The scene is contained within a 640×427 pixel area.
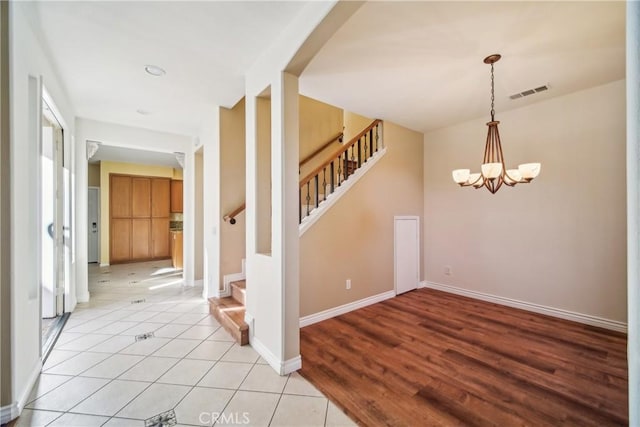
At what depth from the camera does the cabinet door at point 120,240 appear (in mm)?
6746

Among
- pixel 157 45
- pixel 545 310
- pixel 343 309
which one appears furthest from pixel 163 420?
pixel 545 310

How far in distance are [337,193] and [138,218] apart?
6268 mm

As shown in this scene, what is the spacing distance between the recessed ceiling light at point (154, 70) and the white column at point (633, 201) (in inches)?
128

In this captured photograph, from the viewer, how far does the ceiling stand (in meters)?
1.91

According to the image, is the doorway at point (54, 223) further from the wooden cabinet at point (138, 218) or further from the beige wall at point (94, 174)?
the beige wall at point (94, 174)

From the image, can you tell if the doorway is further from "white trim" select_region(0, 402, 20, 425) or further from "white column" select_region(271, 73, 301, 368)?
"white column" select_region(271, 73, 301, 368)

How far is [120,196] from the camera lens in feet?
22.5

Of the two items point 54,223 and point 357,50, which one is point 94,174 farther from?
point 357,50

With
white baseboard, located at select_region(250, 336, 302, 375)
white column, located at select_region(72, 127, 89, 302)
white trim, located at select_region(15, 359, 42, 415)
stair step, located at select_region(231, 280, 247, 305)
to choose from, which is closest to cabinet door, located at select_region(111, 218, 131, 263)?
white column, located at select_region(72, 127, 89, 302)

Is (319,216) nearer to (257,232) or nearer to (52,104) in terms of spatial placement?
(257,232)

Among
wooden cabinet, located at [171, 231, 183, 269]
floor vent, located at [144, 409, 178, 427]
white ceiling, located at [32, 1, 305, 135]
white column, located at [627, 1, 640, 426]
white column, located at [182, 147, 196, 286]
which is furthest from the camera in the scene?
wooden cabinet, located at [171, 231, 183, 269]

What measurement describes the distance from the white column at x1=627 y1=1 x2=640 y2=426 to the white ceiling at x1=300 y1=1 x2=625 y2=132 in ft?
5.20

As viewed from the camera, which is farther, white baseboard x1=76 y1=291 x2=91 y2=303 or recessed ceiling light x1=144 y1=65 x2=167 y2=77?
white baseboard x1=76 y1=291 x2=91 y2=303

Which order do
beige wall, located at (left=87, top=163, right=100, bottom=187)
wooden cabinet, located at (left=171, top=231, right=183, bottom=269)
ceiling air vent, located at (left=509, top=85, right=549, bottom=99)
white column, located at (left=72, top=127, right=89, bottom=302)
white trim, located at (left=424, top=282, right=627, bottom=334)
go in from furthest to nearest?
beige wall, located at (left=87, top=163, right=100, bottom=187), wooden cabinet, located at (left=171, top=231, right=183, bottom=269), white column, located at (left=72, top=127, right=89, bottom=302), ceiling air vent, located at (left=509, top=85, right=549, bottom=99), white trim, located at (left=424, top=282, right=627, bottom=334)
